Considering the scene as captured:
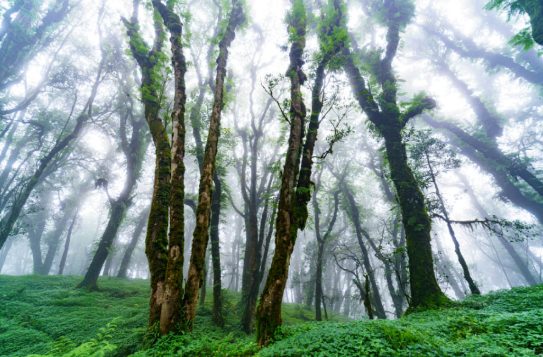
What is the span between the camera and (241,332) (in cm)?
920

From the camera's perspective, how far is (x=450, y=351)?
2758 millimetres

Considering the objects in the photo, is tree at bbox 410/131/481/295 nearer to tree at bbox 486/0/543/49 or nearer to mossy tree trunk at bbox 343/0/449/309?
mossy tree trunk at bbox 343/0/449/309

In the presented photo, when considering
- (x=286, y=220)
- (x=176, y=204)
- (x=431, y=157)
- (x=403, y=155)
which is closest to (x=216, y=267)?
(x=176, y=204)

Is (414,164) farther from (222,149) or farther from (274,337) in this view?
(274,337)

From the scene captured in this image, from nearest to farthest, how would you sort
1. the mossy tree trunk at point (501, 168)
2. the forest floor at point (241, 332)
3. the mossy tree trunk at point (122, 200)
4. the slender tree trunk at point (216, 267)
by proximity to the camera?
the forest floor at point (241, 332), the slender tree trunk at point (216, 267), the mossy tree trunk at point (122, 200), the mossy tree trunk at point (501, 168)

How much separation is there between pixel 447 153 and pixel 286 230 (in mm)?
12894

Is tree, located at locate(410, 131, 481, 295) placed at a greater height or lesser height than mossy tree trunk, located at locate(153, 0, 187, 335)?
greater

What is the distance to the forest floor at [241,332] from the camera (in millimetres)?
3014

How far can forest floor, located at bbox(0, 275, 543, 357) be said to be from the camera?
301 cm

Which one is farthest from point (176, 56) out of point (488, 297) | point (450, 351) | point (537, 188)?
point (537, 188)

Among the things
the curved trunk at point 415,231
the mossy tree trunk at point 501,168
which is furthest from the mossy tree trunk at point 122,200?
the mossy tree trunk at point 501,168

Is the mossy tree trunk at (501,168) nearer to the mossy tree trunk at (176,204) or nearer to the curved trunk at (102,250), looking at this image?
the mossy tree trunk at (176,204)

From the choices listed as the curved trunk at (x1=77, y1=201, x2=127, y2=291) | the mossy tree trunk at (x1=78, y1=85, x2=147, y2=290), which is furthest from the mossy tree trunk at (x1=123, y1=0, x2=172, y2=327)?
the curved trunk at (x1=77, y1=201, x2=127, y2=291)

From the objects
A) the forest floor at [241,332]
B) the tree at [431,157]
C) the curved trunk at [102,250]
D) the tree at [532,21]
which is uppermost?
the tree at [532,21]
